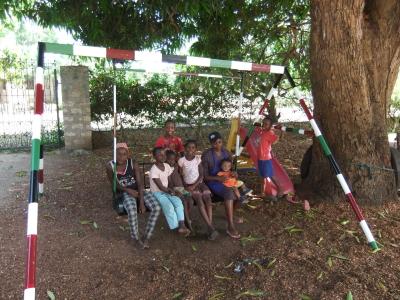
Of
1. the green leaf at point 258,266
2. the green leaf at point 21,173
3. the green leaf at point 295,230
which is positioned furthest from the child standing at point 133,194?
the green leaf at point 21,173

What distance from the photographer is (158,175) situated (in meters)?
4.23

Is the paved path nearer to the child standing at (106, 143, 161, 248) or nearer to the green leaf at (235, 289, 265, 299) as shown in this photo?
the child standing at (106, 143, 161, 248)

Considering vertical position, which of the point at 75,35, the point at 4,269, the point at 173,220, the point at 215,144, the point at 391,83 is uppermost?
the point at 75,35

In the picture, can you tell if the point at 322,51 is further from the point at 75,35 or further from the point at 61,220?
the point at 75,35

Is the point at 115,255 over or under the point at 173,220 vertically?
under

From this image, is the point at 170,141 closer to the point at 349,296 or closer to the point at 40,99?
the point at 40,99

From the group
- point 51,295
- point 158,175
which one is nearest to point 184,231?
point 158,175

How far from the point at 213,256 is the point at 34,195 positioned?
75.7 inches

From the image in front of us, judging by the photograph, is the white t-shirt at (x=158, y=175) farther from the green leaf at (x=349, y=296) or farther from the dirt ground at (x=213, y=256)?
the green leaf at (x=349, y=296)

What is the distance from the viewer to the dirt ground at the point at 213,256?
3.28 metres

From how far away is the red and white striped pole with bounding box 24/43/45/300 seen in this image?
240 cm

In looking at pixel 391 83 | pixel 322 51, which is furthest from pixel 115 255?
pixel 391 83

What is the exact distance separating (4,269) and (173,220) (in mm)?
1641

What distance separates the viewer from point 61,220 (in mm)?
4848
